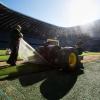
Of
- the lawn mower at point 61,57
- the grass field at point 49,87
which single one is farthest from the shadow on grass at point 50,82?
the lawn mower at point 61,57

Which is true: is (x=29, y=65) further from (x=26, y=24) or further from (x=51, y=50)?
(x=26, y=24)

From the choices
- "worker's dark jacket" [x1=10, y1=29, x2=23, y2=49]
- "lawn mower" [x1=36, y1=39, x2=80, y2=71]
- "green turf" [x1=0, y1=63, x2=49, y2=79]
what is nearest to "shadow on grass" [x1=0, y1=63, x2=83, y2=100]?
"green turf" [x1=0, y1=63, x2=49, y2=79]

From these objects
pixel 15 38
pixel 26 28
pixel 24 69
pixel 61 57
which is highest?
pixel 26 28

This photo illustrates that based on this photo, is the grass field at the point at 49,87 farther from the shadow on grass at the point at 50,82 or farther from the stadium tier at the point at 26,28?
the stadium tier at the point at 26,28

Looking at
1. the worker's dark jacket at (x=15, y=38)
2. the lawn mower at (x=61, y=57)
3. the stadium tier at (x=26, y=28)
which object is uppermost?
the stadium tier at (x=26, y=28)

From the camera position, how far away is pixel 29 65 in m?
7.44

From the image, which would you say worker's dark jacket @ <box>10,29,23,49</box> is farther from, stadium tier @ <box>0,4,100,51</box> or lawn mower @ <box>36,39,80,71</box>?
stadium tier @ <box>0,4,100,51</box>

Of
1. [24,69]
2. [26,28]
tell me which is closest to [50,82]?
[24,69]

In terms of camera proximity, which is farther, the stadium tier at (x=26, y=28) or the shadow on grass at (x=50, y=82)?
the stadium tier at (x=26, y=28)

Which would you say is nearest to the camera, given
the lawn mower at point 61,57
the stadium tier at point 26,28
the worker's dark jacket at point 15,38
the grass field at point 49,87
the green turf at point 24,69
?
the grass field at point 49,87

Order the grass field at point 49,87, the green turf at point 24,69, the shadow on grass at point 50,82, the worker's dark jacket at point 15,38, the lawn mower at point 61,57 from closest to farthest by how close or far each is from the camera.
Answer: the grass field at point 49,87 → the shadow on grass at point 50,82 → the green turf at point 24,69 → the lawn mower at point 61,57 → the worker's dark jacket at point 15,38

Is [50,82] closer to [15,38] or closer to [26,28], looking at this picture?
[15,38]

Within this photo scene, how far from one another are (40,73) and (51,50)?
4.21ft

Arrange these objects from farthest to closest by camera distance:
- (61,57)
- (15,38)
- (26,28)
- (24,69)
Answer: (26,28)
(15,38)
(61,57)
(24,69)
